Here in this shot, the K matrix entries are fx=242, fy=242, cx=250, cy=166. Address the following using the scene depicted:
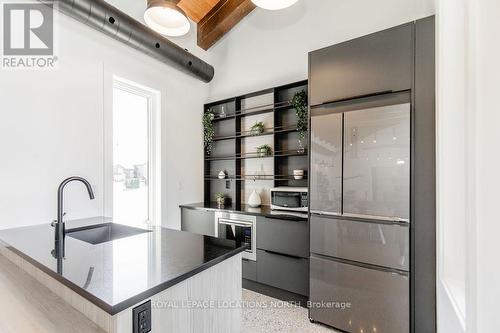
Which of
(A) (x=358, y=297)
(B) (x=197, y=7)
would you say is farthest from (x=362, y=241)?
(B) (x=197, y=7)

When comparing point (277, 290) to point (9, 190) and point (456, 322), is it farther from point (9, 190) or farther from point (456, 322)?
point (9, 190)

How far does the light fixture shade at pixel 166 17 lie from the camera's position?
71.7 inches

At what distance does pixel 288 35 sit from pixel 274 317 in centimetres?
343

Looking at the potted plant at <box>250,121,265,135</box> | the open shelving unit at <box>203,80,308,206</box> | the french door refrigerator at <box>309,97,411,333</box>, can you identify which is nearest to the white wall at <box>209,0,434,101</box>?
the open shelving unit at <box>203,80,308,206</box>

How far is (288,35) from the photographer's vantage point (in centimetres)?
332

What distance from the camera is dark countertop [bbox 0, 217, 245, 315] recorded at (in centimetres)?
88

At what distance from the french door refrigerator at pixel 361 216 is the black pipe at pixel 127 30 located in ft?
6.55

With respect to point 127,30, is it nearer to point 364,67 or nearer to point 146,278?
point 364,67

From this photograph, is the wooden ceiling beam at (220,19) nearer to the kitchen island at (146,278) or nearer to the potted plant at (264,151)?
the potted plant at (264,151)

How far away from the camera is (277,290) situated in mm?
2734

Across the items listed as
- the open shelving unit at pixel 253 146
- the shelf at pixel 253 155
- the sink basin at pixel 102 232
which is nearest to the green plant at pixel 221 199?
the open shelving unit at pixel 253 146

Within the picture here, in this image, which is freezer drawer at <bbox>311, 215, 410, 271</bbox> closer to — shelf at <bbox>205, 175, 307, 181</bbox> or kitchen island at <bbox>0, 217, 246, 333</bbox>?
shelf at <bbox>205, 175, 307, 181</bbox>

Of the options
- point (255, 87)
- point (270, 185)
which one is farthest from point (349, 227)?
point (255, 87)

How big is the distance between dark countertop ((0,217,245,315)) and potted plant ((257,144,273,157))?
1.84 meters
